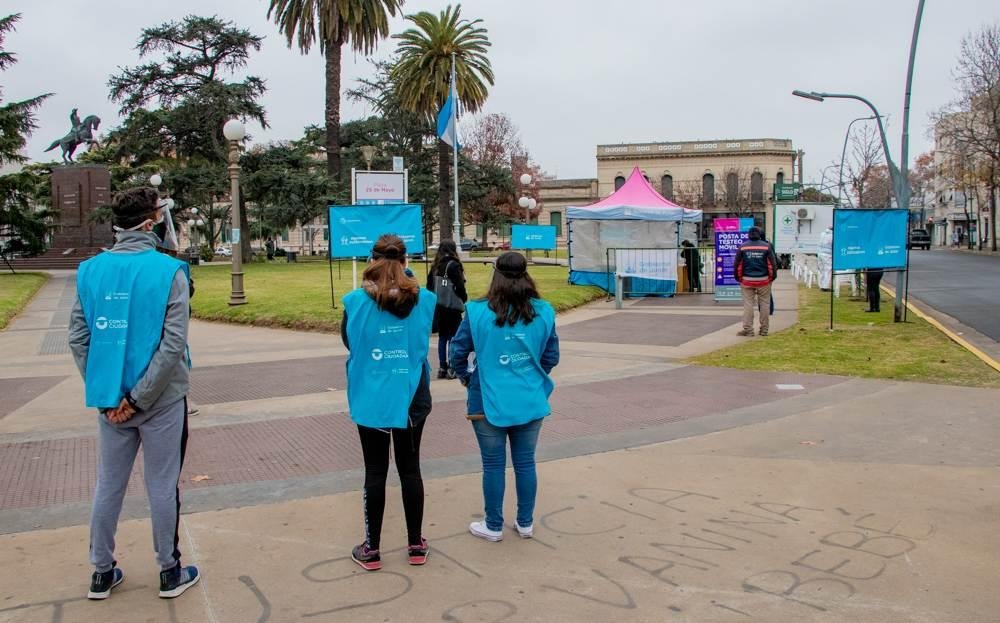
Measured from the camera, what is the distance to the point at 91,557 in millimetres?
3561

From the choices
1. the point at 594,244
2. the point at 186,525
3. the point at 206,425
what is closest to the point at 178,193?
the point at 594,244

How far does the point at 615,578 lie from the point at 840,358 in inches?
297

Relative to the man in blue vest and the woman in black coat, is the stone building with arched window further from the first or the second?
the man in blue vest

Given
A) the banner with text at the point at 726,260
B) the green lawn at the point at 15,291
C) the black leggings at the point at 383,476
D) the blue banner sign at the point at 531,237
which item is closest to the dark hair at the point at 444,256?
the black leggings at the point at 383,476

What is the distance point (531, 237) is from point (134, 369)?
113ft

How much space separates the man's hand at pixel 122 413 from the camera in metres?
3.41

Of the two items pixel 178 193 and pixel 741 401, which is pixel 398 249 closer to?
pixel 741 401

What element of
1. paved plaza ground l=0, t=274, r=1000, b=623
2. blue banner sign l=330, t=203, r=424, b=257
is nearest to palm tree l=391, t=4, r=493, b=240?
blue banner sign l=330, t=203, r=424, b=257

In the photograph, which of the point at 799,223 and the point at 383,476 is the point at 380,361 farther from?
the point at 799,223

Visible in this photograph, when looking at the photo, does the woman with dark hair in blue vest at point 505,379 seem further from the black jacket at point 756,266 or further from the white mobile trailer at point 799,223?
the white mobile trailer at point 799,223

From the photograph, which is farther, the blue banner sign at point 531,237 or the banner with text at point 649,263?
the blue banner sign at point 531,237

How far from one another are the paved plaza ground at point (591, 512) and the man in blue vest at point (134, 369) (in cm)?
29

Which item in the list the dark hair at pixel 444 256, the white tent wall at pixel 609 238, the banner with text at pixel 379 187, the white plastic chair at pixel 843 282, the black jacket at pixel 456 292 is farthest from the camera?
the white tent wall at pixel 609 238

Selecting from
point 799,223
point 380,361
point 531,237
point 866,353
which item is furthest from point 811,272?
point 380,361
